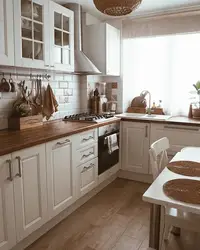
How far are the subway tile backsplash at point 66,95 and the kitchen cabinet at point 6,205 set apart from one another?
808 millimetres

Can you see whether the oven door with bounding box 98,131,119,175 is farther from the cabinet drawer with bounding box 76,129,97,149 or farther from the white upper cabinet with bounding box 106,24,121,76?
the white upper cabinet with bounding box 106,24,121,76

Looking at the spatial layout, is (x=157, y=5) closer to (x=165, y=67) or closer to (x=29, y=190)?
(x=165, y=67)

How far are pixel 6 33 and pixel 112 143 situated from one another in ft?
5.56

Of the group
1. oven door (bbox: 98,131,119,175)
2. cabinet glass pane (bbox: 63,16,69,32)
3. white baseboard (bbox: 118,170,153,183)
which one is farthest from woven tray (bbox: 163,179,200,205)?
cabinet glass pane (bbox: 63,16,69,32)

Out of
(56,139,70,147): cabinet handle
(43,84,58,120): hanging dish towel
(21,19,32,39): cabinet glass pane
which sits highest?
(21,19,32,39): cabinet glass pane

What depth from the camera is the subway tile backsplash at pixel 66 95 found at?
244 cm

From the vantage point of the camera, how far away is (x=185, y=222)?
155 centimetres

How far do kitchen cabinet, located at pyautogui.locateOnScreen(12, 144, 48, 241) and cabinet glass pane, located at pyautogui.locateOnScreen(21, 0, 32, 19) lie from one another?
1183 mm

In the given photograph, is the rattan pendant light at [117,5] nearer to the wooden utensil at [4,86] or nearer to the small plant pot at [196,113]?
the wooden utensil at [4,86]

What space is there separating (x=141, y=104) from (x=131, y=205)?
1.61 m

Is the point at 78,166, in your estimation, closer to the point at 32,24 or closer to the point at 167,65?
the point at 32,24

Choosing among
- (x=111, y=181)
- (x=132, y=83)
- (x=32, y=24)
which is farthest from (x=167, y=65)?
(x=32, y=24)

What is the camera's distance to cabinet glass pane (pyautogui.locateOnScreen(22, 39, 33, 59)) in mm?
2215

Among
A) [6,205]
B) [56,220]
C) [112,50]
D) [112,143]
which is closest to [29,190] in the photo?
[6,205]
